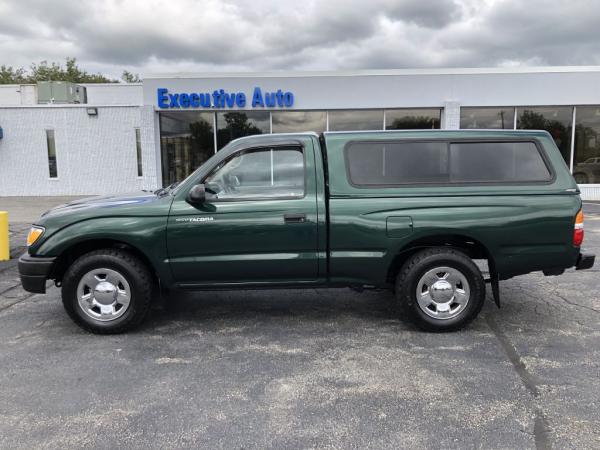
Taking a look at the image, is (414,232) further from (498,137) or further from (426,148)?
(498,137)

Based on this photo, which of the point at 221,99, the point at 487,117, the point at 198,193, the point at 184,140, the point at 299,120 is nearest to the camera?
the point at 198,193

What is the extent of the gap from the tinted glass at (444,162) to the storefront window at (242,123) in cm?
1156

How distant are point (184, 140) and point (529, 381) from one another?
14361 mm

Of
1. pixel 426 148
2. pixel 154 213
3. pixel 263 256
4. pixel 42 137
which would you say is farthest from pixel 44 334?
pixel 42 137

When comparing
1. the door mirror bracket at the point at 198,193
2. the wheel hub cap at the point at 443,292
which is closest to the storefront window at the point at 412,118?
the wheel hub cap at the point at 443,292

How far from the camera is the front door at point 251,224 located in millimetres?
4387

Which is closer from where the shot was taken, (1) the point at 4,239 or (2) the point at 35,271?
(2) the point at 35,271

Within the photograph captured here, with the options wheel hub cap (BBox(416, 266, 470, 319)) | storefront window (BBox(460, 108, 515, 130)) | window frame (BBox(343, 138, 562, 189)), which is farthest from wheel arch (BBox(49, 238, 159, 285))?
storefront window (BBox(460, 108, 515, 130))

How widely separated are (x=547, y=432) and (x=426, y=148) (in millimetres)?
2613

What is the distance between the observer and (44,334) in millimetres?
4613

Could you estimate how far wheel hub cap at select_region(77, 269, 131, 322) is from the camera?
14.6 feet

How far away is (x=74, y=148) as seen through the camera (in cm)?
1797

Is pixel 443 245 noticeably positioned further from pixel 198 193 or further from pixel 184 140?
pixel 184 140

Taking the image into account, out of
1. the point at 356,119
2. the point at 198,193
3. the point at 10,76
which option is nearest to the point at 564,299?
the point at 198,193
